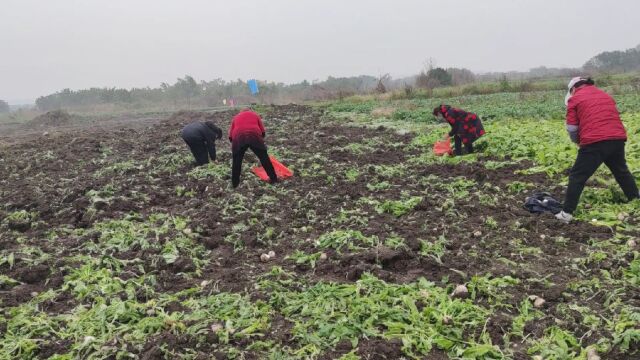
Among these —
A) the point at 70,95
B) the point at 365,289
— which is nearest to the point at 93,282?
the point at 365,289

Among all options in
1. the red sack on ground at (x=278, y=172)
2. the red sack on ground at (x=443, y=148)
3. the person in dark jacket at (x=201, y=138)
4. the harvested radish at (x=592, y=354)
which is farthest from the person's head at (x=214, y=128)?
the harvested radish at (x=592, y=354)

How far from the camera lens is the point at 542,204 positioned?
5980 mm

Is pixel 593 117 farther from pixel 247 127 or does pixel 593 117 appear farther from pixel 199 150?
pixel 199 150

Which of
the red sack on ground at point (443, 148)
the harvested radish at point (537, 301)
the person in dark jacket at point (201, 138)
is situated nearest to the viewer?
the harvested radish at point (537, 301)

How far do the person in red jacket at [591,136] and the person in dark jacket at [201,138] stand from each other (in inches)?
260

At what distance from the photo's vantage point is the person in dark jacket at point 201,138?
927 centimetres

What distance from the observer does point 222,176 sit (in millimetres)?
8773

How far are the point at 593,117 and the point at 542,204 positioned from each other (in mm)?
1261

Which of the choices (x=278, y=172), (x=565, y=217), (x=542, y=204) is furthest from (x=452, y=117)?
(x=565, y=217)

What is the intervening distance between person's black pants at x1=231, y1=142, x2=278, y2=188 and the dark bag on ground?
4.23 meters

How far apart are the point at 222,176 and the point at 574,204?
5.97 metres

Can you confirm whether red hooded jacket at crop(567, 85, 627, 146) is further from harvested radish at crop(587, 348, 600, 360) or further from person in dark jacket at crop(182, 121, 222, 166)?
person in dark jacket at crop(182, 121, 222, 166)

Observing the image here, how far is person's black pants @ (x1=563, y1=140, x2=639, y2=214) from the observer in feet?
17.7

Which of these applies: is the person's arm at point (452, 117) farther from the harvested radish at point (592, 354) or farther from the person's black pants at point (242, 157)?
the harvested radish at point (592, 354)
